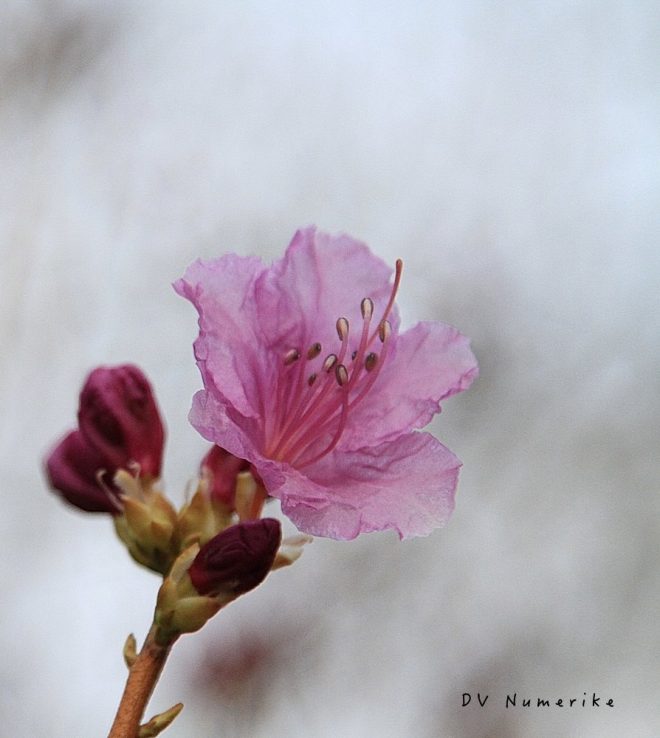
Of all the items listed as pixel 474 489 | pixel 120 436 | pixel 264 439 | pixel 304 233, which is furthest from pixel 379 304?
pixel 474 489

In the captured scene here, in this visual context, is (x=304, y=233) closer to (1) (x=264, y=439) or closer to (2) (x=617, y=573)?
(1) (x=264, y=439)

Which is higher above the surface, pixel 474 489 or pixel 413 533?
pixel 474 489

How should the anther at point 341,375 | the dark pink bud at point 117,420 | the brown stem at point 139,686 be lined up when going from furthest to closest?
the dark pink bud at point 117,420, the anther at point 341,375, the brown stem at point 139,686

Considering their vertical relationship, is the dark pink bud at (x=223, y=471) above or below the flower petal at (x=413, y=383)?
below

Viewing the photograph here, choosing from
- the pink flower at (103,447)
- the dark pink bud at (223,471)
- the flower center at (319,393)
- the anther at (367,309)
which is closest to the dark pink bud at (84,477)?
the pink flower at (103,447)

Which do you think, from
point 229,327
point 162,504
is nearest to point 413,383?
point 229,327

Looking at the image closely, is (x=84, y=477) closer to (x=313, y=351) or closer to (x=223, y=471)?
(x=223, y=471)

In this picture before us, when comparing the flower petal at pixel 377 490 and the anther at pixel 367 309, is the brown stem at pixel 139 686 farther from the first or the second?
the anther at pixel 367 309

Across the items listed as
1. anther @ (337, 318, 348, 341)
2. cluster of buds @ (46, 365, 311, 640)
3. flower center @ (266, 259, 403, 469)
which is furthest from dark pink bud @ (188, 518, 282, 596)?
anther @ (337, 318, 348, 341)
